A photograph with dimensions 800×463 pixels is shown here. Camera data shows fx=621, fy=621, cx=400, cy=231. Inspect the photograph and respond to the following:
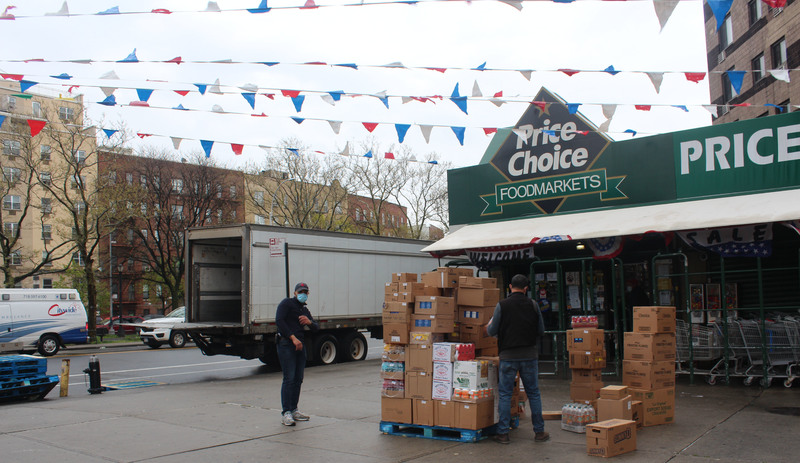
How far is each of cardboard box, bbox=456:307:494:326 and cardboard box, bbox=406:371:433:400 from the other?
0.91 metres

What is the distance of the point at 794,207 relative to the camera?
975 centimetres

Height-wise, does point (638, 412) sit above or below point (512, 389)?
below

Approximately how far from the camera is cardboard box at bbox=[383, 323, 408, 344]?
758 centimetres

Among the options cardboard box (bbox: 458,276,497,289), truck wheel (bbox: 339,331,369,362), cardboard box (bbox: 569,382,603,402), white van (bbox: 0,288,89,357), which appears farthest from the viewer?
white van (bbox: 0,288,89,357)

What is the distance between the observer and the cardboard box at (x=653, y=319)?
8.04 meters

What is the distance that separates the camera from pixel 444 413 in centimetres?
716

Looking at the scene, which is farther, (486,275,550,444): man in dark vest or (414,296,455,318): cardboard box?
(414,296,455,318): cardboard box

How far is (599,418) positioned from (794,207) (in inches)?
210

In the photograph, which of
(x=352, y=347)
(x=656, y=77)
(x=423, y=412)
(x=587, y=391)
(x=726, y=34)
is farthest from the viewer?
(x=726, y=34)

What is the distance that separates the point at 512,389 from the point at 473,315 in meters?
1.14

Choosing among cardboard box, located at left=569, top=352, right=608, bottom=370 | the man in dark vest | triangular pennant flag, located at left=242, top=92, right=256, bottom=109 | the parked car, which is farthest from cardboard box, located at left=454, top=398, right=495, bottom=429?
the parked car

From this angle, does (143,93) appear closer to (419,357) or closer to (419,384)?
(419,357)

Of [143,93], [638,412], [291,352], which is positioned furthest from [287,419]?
[143,93]

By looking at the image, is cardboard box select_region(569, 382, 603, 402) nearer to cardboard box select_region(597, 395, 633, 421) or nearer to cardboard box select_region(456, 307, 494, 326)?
cardboard box select_region(597, 395, 633, 421)
